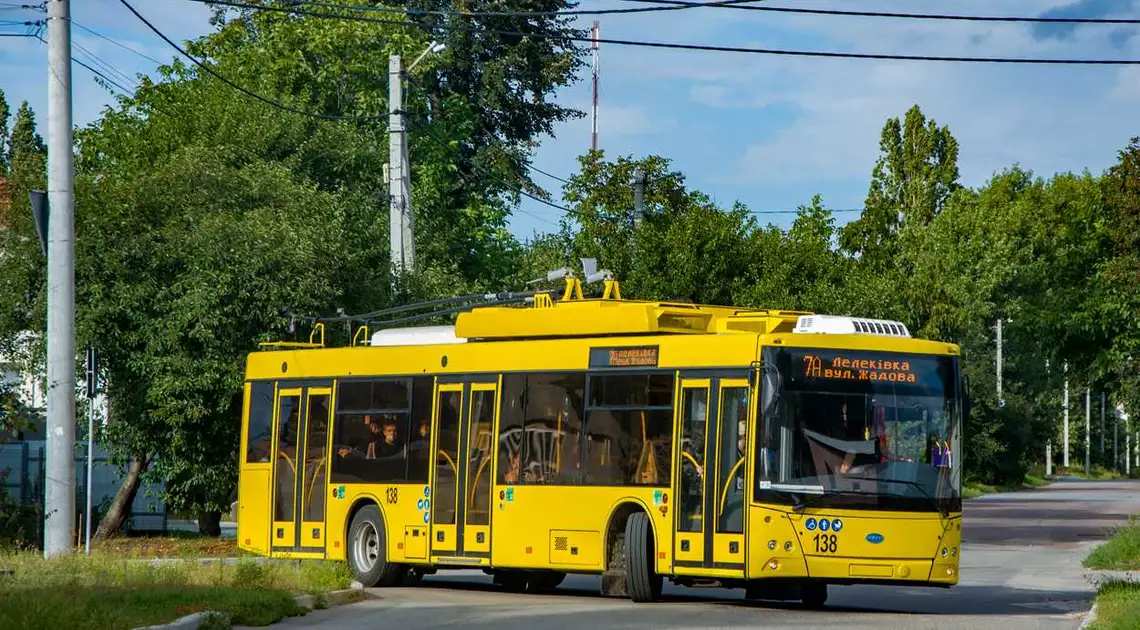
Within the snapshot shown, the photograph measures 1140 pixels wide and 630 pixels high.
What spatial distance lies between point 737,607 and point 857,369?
2866 millimetres

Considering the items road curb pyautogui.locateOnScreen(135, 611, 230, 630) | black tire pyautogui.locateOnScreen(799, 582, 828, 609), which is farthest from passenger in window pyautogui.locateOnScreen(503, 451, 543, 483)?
road curb pyautogui.locateOnScreen(135, 611, 230, 630)

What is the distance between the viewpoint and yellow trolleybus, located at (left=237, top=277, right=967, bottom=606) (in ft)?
58.2

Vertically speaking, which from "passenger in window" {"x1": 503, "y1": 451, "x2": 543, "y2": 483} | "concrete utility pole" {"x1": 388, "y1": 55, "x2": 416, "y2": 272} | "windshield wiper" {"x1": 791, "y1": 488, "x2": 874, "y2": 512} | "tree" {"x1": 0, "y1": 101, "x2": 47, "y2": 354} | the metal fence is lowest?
the metal fence

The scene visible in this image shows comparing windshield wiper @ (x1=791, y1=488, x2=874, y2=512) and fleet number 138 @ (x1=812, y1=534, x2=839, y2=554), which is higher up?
windshield wiper @ (x1=791, y1=488, x2=874, y2=512)

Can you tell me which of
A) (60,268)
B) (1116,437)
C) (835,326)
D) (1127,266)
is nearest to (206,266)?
(60,268)

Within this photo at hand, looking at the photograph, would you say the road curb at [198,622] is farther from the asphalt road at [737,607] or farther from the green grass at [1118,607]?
the green grass at [1118,607]

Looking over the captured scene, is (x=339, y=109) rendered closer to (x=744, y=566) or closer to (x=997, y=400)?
(x=997, y=400)

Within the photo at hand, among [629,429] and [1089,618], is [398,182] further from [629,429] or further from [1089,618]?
[1089,618]

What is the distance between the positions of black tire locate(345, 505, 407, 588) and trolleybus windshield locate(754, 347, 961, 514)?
6.31 metres

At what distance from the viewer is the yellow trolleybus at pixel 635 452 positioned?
17.8m

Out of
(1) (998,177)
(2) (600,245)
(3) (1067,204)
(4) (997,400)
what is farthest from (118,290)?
(1) (998,177)

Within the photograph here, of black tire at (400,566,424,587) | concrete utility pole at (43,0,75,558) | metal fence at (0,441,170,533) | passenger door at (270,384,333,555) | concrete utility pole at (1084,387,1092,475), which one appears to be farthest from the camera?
concrete utility pole at (1084,387,1092,475)

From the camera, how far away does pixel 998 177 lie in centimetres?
10350

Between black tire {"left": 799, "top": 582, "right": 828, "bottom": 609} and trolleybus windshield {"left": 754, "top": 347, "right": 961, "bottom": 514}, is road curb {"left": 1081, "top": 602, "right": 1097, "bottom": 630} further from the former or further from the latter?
black tire {"left": 799, "top": 582, "right": 828, "bottom": 609}
